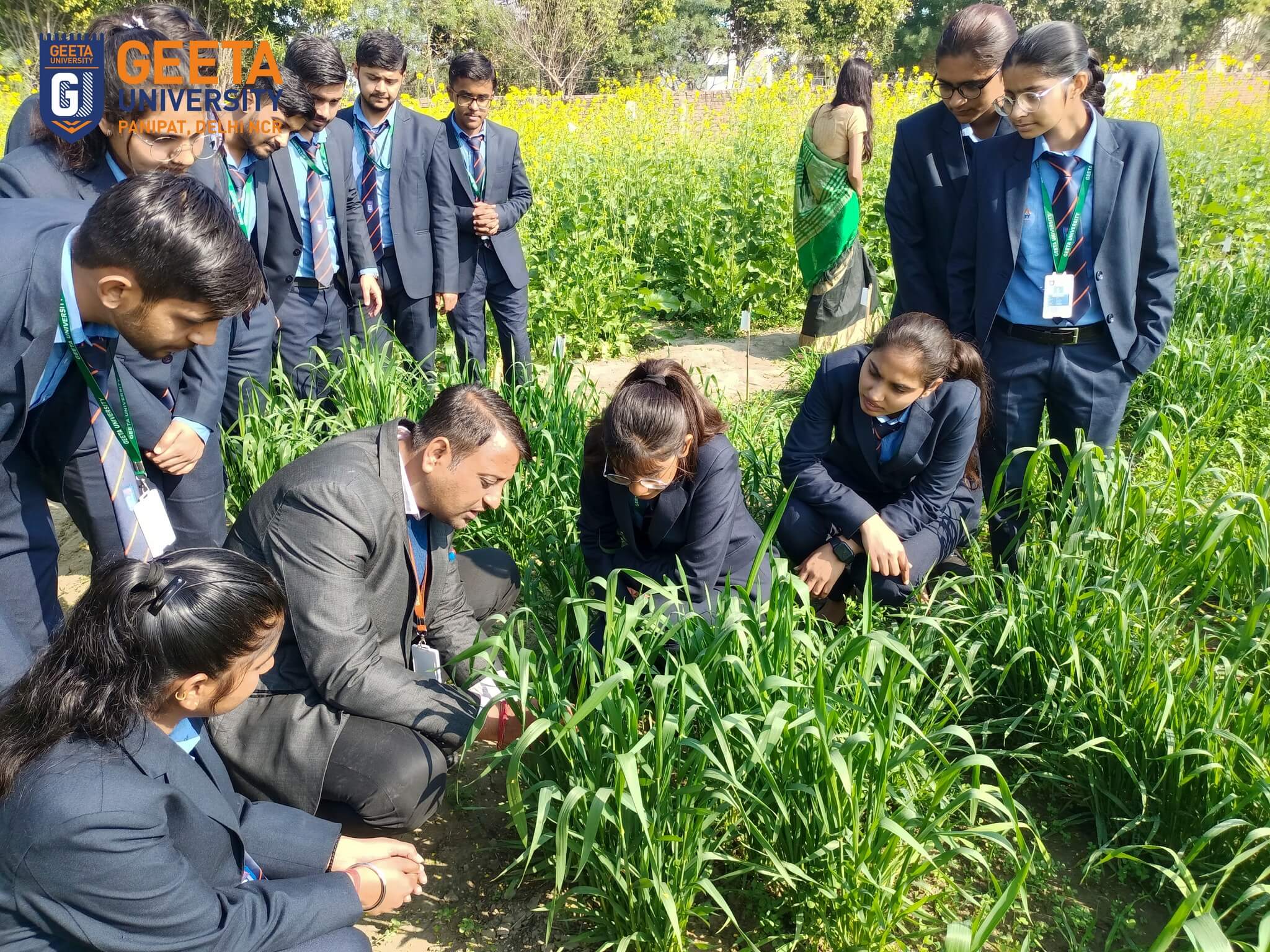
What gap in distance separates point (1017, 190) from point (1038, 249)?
0.63 feet

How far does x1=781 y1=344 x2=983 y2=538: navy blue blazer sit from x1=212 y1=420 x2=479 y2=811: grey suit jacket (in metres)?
1.27

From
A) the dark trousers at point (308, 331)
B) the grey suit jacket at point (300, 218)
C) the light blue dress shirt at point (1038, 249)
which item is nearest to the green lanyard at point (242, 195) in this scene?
the grey suit jacket at point (300, 218)

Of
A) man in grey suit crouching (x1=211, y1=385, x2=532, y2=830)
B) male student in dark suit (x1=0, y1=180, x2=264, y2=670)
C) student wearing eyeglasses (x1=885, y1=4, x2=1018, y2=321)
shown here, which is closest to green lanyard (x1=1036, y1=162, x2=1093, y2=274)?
student wearing eyeglasses (x1=885, y1=4, x2=1018, y2=321)

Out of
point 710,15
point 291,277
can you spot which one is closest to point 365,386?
point 291,277

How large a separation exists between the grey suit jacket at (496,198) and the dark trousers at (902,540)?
2.24 m

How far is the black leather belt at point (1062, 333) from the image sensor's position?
290cm

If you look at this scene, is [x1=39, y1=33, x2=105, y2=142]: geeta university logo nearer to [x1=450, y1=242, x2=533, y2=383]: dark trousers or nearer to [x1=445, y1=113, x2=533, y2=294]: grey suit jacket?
[x1=445, y1=113, x2=533, y2=294]: grey suit jacket

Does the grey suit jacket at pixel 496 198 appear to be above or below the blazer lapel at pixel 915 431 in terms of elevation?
above

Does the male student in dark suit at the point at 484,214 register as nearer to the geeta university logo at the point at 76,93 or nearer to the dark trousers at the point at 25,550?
the geeta university logo at the point at 76,93

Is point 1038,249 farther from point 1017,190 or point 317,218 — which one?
point 317,218

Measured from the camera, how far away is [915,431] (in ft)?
9.30

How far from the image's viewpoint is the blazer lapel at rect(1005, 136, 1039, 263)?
289cm

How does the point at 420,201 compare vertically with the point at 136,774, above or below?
above

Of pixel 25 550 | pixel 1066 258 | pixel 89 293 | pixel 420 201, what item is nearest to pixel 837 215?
pixel 420 201
